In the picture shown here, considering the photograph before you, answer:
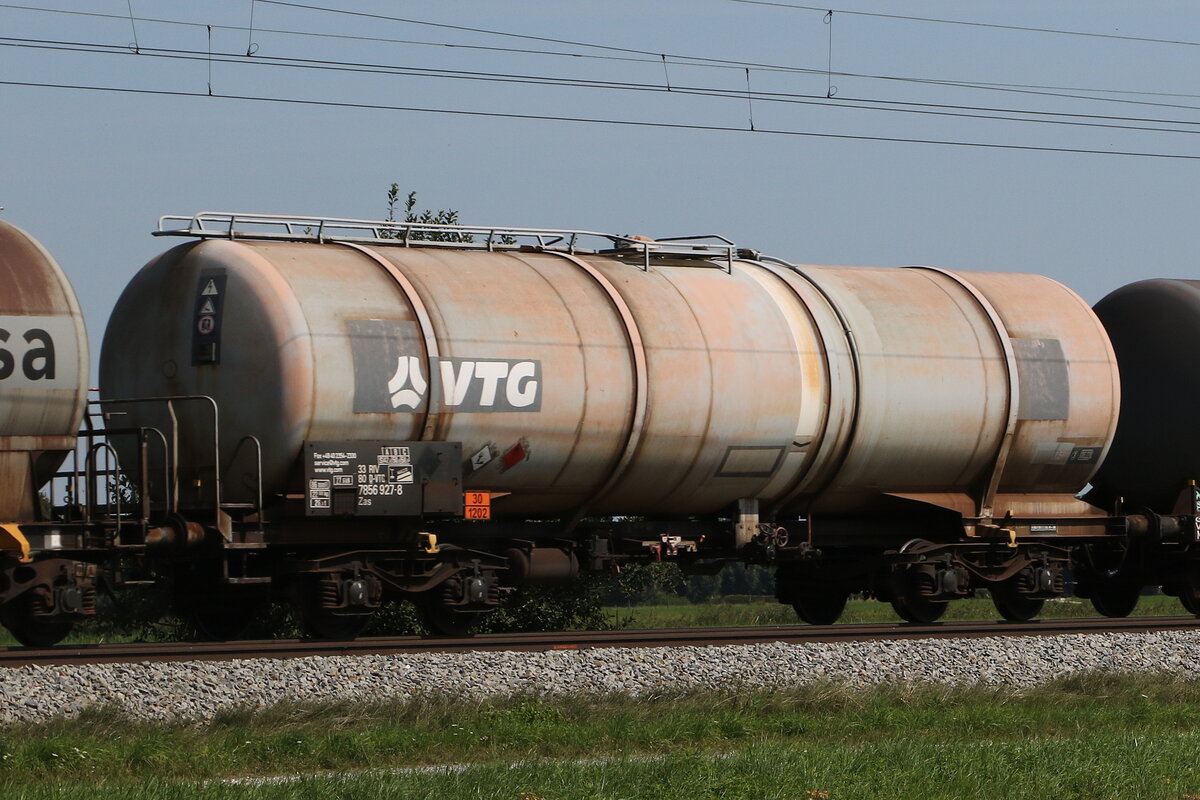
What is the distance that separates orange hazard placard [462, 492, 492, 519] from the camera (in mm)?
15922

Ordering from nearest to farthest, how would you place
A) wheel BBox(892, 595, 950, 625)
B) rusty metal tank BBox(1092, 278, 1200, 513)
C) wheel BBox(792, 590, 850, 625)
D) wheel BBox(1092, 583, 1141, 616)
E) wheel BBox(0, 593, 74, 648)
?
wheel BBox(0, 593, 74, 648)
wheel BBox(892, 595, 950, 625)
rusty metal tank BBox(1092, 278, 1200, 513)
wheel BBox(792, 590, 850, 625)
wheel BBox(1092, 583, 1141, 616)

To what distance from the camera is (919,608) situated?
1925 cm

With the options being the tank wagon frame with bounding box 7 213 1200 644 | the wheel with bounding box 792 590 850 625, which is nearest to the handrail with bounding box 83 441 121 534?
the tank wagon frame with bounding box 7 213 1200 644

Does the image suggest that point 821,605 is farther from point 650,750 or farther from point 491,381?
point 650,750

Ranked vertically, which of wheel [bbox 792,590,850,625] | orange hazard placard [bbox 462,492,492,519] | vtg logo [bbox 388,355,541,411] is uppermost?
vtg logo [bbox 388,355,541,411]

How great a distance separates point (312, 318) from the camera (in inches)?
592

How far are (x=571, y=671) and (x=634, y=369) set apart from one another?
379 centimetres

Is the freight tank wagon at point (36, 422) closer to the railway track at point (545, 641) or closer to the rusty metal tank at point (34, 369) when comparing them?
the rusty metal tank at point (34, 369)

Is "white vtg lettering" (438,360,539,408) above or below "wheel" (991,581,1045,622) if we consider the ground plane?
above

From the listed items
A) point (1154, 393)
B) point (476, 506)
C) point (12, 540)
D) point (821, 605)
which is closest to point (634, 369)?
point (476, 506)

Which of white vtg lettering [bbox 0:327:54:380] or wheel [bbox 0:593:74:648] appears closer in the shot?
white vtg lettering [bbox 0:327:54:380]

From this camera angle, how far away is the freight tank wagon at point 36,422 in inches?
547

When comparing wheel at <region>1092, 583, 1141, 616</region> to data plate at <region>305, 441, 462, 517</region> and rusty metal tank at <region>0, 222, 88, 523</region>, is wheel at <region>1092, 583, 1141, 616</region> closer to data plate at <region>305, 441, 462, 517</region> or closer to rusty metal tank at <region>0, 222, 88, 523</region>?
data plate at <region>305, 441, 462, 517</region>

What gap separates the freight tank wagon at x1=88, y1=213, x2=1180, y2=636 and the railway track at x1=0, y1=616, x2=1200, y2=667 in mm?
821
